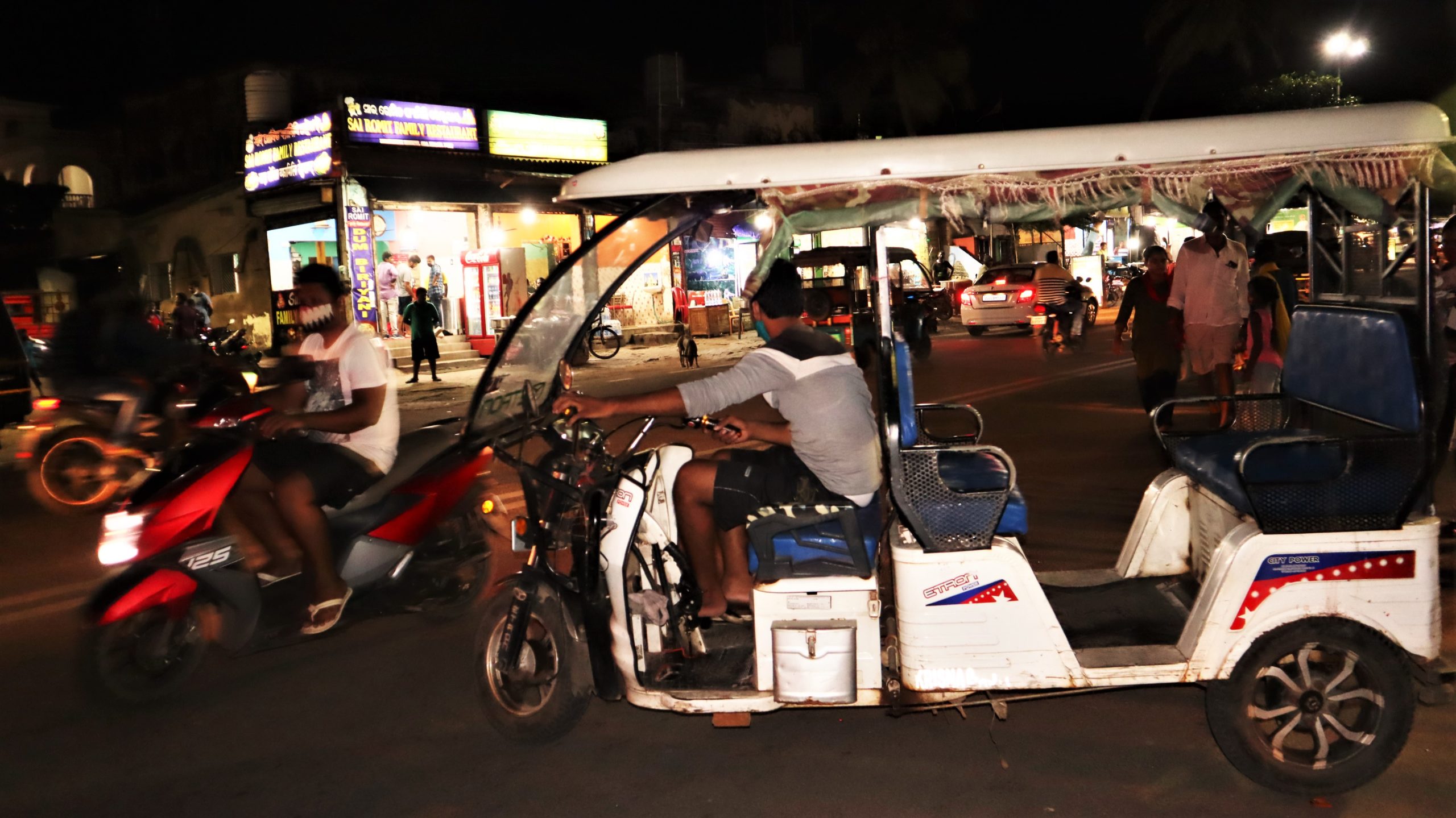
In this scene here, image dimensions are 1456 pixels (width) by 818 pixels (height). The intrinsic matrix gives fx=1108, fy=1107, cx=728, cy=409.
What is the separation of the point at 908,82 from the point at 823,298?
27554 mm

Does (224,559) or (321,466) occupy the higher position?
(321,466)

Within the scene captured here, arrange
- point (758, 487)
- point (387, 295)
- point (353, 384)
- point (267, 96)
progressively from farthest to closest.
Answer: point (387, 295) → point (267, 96) → point (353, 384) → point (758, 487)

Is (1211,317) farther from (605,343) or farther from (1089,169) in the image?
(605,343)

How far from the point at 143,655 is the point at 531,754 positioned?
1.78 meters

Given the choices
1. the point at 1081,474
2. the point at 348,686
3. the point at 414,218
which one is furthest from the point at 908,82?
the point at 348,686

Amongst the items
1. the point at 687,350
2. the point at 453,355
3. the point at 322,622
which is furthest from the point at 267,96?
the point at 322,622

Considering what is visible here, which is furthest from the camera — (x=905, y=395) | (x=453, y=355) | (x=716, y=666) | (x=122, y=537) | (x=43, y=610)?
Answer: (x=453, y=355)

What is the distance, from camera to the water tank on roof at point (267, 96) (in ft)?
71.7

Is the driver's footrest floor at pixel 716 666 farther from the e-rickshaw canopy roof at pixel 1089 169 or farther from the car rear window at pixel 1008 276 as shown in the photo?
the car rear window at pixel 1008 276

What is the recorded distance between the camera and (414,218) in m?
25.1

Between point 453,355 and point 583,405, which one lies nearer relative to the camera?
point 583,405

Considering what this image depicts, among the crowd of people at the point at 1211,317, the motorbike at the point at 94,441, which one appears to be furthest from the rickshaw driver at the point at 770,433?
the motorbike at the point at 94,441

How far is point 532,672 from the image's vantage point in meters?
4.01

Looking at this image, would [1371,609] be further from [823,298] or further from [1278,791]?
[823,298]
